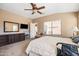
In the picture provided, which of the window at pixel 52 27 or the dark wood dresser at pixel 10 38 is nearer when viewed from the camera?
the dark wood dresser at pixel 10 38

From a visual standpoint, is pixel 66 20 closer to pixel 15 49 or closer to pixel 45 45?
pixel 45 45

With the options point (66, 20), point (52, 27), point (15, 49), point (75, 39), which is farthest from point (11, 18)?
point (75, 39)

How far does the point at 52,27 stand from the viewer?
5.01 ft

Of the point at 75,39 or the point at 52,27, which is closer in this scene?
the point at 75,39

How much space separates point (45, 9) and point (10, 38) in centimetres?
77

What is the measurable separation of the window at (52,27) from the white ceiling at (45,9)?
0.17 meters

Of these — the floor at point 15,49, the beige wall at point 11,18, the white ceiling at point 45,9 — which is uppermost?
the white ceiling at point 45,9

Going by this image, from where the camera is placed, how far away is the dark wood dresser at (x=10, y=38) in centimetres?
137

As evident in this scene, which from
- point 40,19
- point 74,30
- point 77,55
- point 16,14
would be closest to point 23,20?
point 16,14

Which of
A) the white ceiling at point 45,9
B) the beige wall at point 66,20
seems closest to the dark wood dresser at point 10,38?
the white ceiling at point 45,9

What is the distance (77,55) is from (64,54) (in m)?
0.21

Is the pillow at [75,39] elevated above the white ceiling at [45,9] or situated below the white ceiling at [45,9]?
below

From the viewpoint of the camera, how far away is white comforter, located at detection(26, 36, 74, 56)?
144 cm

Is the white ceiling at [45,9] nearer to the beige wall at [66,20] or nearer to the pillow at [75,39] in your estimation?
the beige wall at [66,20]
